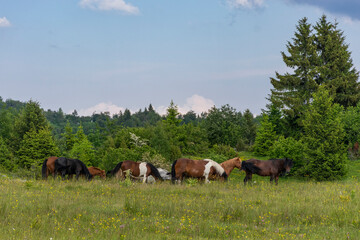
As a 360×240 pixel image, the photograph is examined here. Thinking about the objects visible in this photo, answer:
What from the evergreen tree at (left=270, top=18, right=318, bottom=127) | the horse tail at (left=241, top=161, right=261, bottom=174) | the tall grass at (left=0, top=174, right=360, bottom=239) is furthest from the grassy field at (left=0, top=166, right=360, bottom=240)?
the evergreen tree at (left=270, top=18, right=318, bottom=127)

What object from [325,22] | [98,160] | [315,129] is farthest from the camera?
[325,22]

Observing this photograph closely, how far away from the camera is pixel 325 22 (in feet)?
177

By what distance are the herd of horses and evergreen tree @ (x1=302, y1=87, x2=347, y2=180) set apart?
31.3 ft

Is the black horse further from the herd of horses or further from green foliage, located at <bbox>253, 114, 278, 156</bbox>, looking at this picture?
green foliage, located at <bbox>253, 114, 278, 156</bbox>

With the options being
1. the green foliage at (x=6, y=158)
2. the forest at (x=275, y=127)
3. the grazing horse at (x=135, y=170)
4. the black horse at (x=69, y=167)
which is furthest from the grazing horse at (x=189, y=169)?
the green foliage at (x=6, y=158)

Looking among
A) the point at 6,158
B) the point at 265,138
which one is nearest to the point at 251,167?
the point at 265,138

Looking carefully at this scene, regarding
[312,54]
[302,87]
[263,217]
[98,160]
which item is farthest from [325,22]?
[263,217]

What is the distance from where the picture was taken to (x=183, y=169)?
22.6m

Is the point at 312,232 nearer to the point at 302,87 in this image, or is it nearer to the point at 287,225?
the point at 287,225

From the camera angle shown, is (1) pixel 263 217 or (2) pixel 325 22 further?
(2) pixel 325 22

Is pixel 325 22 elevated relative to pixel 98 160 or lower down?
elevated

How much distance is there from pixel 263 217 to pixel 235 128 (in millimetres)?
48385

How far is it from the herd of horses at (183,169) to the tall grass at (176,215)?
A: 6347 millimetres

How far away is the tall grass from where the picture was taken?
9.34 meters
